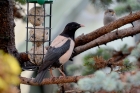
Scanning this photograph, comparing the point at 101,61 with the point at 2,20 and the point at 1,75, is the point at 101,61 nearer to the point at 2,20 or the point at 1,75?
the point at 2,20

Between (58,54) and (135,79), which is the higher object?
(135,79)

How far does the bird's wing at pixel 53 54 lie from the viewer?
268 cm

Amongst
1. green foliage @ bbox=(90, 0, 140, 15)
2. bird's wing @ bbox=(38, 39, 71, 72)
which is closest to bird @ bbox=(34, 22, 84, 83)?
bird's wing @ bbox=(38, 39, 71, 72)

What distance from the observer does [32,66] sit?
296 cm

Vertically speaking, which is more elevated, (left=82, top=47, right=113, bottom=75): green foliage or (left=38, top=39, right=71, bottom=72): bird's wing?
(left=38, top=39, right=71, bottom=72): bird's wing

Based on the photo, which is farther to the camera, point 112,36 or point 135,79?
point 112,36

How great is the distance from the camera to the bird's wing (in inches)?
105

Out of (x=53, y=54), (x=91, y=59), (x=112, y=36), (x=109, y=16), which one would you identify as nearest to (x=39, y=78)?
(x=53, y=54)

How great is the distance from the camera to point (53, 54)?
275 cm

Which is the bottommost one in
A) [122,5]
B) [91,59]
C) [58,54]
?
[91,59]

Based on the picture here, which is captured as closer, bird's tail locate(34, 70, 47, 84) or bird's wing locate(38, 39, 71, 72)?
bird's tail locate(34, 70, 47, 84)

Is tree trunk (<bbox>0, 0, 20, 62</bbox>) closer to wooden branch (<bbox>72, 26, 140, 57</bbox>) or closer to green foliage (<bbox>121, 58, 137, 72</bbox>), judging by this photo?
wooden branch (<bbox>72, 26, 140, 57</bbox>)

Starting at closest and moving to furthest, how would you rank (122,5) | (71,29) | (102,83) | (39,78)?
(102,83) → (39,78) → (71,29) → (122,5)

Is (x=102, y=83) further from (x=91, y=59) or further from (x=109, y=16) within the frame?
(x=109, y=16)
